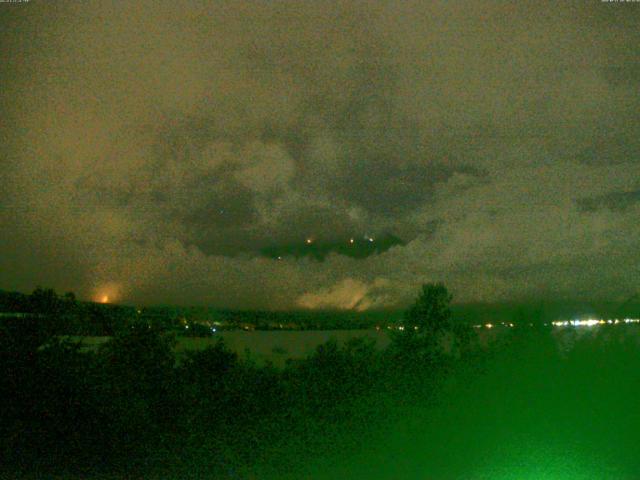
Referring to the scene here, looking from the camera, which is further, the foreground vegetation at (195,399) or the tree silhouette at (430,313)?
the tree silhouette at (430,313)

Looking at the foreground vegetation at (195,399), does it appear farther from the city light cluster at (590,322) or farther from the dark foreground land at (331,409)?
the city light cluster at (590,322)

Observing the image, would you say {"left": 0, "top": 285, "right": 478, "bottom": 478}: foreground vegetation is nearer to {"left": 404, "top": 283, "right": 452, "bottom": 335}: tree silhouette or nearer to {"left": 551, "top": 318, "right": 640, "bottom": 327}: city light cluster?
{"left": 404, "top": 283, "right": 452, "bottom": 335}: tree silhouette

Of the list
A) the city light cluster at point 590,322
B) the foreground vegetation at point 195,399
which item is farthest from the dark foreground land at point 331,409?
the city light cluster at point 590,322

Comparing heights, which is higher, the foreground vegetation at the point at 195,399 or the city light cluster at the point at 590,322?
the city light cluster at the point at 590,322

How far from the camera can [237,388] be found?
11859 millimetres

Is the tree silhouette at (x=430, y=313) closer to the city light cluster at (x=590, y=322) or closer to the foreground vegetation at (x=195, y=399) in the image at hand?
the foreground vegetation at (x=195, y=399)

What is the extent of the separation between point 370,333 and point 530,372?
351cm

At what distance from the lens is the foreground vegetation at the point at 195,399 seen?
8984 millimetres

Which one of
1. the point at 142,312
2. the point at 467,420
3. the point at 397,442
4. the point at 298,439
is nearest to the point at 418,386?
the point at 467,420

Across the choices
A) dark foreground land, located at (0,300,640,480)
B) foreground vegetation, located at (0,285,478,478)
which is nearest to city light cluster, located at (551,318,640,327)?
dark foreground land, located at (0,300,640,480)

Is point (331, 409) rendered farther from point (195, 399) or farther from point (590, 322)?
point (590, 322)

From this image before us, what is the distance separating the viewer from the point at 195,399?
37.3 feet

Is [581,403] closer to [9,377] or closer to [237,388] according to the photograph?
[237,388]

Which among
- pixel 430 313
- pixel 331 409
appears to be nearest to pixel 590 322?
pixel 430 313
